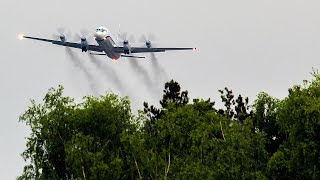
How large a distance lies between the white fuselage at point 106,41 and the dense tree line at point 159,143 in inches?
1824

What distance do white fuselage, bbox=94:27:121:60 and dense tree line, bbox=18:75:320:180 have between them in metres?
46.3

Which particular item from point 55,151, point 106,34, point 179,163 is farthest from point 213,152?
point 106,34

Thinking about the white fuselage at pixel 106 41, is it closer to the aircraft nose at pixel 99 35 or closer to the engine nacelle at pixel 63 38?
the aircraft nose at pixel 99 35

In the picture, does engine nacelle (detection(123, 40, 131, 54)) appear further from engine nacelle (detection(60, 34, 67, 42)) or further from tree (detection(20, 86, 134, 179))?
tree (detection(20, 86, 134, 179))

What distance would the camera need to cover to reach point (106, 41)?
14700cm

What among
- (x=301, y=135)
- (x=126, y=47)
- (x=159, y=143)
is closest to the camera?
(x=301, y=135)

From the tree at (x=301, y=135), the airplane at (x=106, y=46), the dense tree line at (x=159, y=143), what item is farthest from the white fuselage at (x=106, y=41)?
the tree at (x=301, y=135)

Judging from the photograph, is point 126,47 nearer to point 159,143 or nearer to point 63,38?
point 63,38

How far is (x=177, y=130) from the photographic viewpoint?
95.2 m

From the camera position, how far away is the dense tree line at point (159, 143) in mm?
86625

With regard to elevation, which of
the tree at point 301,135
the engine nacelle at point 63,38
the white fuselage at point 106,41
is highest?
the engine nacelle at point 63,38

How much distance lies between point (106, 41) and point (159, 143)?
52821 millimetres

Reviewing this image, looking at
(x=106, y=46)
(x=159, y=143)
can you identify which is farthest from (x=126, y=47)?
(x=159, y=143)

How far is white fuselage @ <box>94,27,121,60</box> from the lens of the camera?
146 meters
